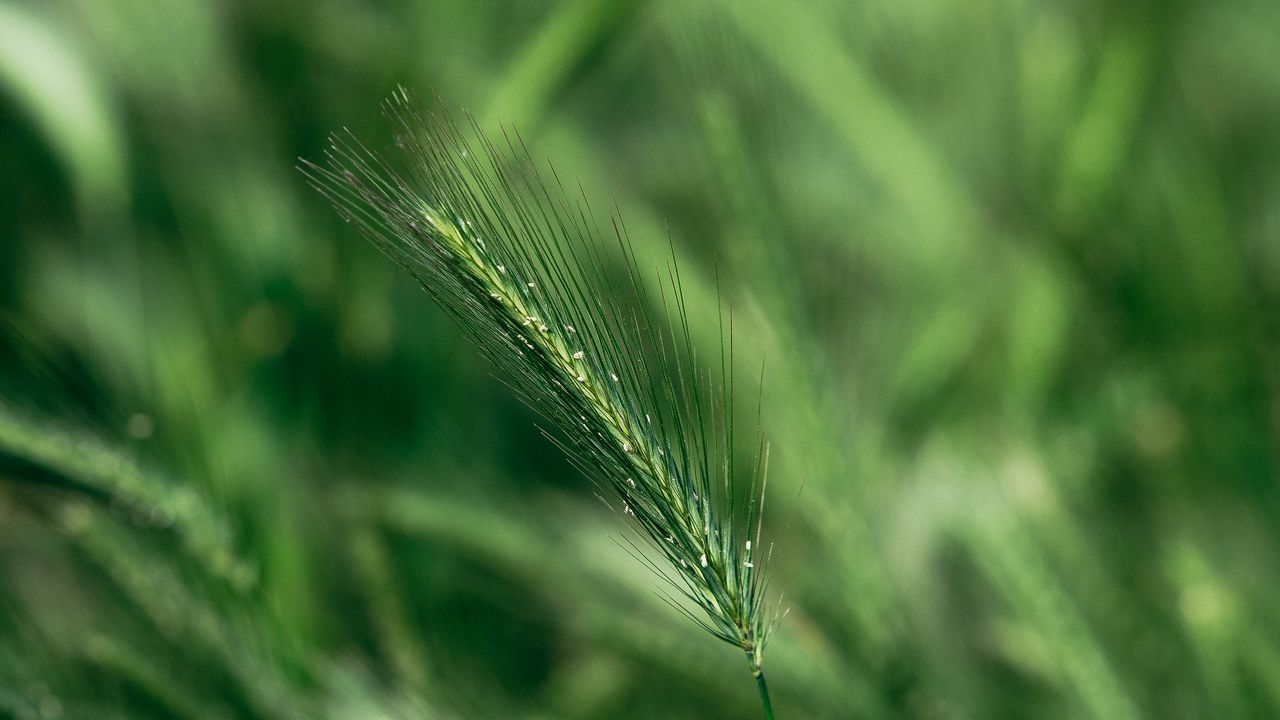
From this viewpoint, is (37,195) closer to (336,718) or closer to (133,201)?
(133,201)

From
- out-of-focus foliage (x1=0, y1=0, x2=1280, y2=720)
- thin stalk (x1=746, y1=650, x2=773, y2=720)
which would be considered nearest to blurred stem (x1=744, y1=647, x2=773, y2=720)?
thin stalk (x1=746, y1=650, x2=773, y2=720)

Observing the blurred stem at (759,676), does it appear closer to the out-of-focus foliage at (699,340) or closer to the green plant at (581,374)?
the green plant at (581,374)

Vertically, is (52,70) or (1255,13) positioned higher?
(1255,13)

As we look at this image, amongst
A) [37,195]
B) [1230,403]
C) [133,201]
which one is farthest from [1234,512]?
[37,195]

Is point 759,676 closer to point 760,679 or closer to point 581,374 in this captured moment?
point 760,679

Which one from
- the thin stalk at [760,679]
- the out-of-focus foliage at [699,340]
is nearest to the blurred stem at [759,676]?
the thin stalk at [760,679]

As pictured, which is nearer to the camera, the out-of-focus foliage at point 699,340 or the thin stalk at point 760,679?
the thin stalk at point 760,679

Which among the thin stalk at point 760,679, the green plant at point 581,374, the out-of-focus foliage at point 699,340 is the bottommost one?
the thin stalk at point 760,679

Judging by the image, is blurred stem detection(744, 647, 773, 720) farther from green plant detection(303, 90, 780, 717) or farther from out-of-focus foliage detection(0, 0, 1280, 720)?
out-of-focus foliage detection(0, 0, 1280, 720)

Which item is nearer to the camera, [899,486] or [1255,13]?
[899,486]
